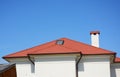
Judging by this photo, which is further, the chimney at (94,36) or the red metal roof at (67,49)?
the chimney at (94,36)

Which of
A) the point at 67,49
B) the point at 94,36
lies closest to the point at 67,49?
the point at 67,49

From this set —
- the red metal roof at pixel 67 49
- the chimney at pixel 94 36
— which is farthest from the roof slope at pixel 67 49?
the chimney at pixel 94 36

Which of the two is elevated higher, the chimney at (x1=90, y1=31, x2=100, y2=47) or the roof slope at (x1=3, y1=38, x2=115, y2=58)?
the chimney at (x1=90, y1=31, x2=100, y2=47)

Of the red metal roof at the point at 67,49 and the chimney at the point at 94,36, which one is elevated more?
the chimney at the point at 94,36

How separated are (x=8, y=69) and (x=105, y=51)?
9279 millimetres

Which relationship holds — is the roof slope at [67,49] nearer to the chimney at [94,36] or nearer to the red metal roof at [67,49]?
the red metal roof at [67,49]

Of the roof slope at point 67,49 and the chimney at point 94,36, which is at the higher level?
the chimney at point 94,36

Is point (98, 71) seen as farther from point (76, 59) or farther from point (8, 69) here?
point (8, 69)

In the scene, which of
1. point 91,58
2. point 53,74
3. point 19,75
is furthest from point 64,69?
point 19,75

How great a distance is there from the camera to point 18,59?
26328mm

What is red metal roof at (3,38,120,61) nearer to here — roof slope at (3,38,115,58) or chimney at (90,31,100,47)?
roof slope at (3,38,115,58)

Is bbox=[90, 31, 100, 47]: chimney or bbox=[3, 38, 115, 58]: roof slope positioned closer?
bbox=[3, 38, 115, 58]: roof slope

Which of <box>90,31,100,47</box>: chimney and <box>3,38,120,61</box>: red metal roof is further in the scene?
<box>90,31,100,47</box>: chimney

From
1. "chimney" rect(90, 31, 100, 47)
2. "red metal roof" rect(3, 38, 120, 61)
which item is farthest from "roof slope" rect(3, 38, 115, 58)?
"chimney" rect(90, 31, 100, 47)
